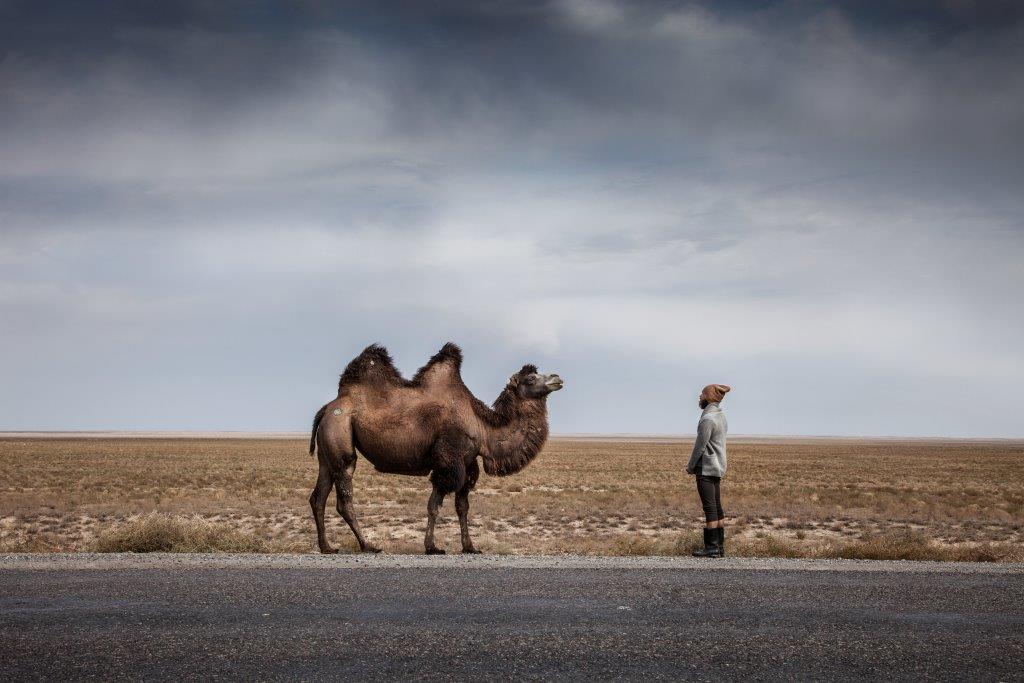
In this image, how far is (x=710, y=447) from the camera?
1053 cm

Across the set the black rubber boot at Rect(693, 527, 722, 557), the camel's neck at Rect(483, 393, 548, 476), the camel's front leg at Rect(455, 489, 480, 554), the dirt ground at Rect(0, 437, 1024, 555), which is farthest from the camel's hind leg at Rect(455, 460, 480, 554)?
the black rubber boot at Rect(693, 527, 722, 557)

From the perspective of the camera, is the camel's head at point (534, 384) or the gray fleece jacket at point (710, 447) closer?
the gray fleece jacket at point (710, 447)

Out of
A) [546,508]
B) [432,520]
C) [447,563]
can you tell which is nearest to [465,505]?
[432,520]

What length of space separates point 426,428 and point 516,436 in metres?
1.26

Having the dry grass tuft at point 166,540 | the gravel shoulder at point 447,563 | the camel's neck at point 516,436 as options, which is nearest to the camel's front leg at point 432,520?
the camel's neck at point 516,436

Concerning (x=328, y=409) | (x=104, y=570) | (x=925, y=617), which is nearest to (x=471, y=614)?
(x=925, y=617)

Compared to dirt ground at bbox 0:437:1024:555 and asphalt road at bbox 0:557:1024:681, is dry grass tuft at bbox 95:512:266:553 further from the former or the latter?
asphalt road at bbox 0:557:1024:681

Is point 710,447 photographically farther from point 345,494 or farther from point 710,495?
point 345,494

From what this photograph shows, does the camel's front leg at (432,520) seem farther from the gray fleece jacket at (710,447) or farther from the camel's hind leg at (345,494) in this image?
the gray fleece jacket at (710,447)

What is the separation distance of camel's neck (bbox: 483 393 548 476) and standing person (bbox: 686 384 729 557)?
2.40 m

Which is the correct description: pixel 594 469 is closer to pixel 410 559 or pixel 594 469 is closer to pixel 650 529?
pixel 650 529

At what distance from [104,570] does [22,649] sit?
3390 mm

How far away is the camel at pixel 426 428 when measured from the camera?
11.7m

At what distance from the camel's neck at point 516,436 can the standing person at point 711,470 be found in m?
2.40
